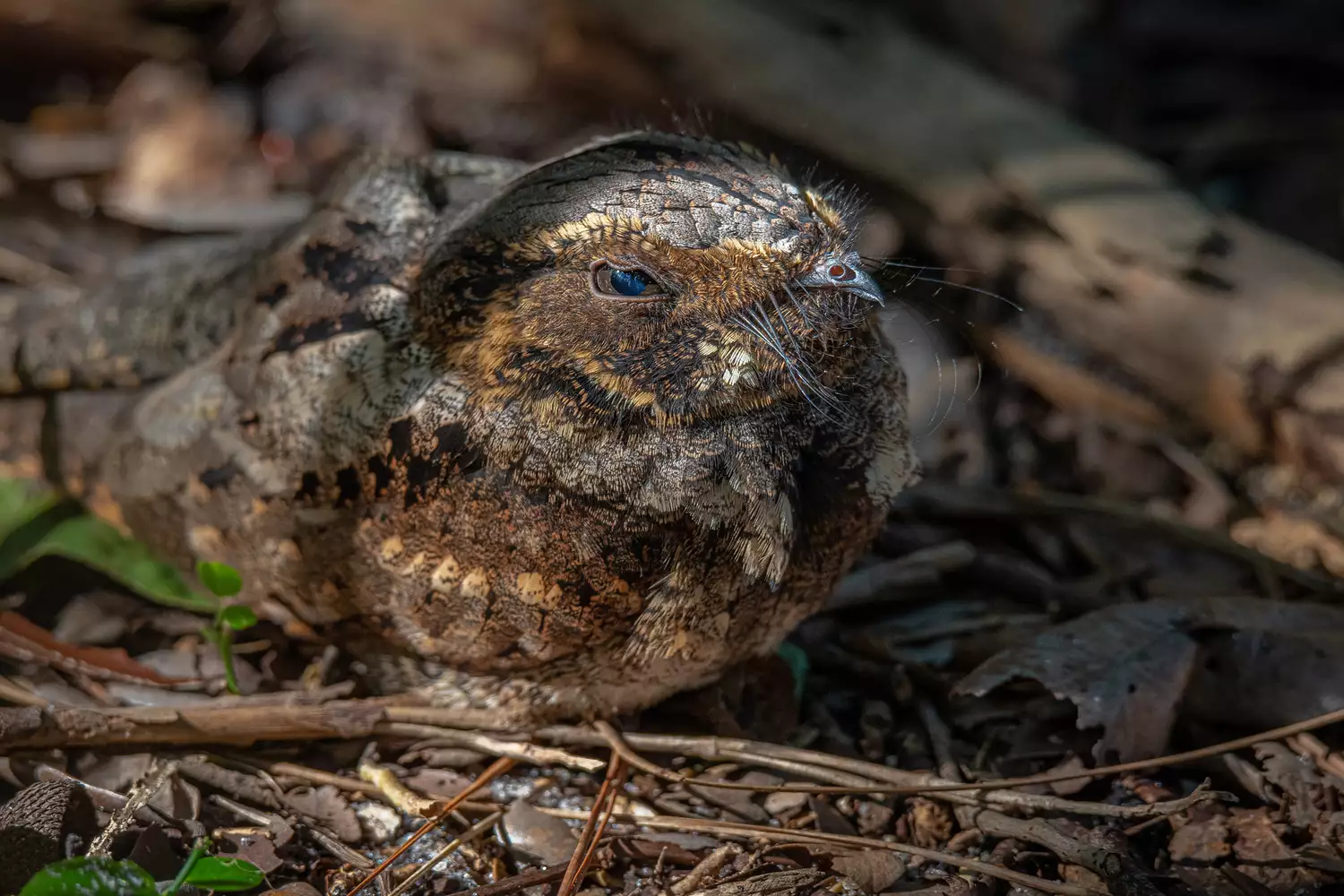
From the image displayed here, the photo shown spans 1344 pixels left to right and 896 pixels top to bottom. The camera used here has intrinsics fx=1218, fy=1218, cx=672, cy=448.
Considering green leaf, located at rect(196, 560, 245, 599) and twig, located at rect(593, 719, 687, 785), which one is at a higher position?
green leaf, located at rect(196, 560, 245, 599)

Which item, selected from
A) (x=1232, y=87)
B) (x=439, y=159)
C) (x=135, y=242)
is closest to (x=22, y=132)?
(x=135, y=242)

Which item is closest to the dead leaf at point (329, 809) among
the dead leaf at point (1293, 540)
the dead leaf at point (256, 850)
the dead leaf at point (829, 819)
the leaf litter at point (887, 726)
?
the leaf litter at point (887, 726)

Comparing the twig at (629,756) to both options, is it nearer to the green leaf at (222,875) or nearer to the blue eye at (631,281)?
the green leaf at (222,875)

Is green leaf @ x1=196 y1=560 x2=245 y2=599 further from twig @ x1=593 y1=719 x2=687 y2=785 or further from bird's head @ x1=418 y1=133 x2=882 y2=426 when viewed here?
twig @ x1=593 y1=719 x2=687 y2=785

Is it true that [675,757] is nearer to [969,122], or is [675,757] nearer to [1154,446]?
[1154,446]

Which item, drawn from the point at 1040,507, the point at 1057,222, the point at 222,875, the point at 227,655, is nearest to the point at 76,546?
the point at 227,655

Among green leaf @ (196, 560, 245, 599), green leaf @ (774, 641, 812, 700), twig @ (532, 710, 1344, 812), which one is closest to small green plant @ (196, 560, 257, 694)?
green leaf @ (196, 560, 245, 599)

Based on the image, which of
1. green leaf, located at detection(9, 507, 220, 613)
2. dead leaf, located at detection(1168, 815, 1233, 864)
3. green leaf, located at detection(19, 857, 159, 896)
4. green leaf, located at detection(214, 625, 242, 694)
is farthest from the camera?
green leaf, located at detection(9, 507, 220, 613)
